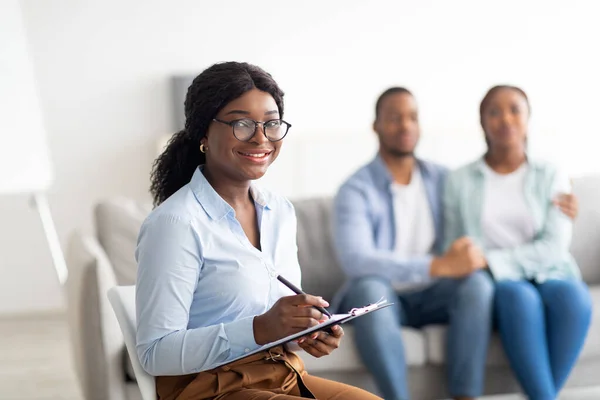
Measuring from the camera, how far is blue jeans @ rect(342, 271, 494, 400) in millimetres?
2930

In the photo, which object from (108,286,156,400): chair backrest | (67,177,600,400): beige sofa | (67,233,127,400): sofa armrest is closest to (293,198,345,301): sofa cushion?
(67,177,600,400): beige sofa

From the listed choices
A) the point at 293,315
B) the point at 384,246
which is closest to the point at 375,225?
the point at 384,246

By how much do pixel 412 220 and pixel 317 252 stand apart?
0.38m

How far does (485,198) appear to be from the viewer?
3.24 m

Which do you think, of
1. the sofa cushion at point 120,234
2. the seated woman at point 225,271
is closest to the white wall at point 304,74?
the sofa cushion at point 120,234

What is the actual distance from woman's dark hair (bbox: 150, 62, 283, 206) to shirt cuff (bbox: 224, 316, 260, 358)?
15.8 inches

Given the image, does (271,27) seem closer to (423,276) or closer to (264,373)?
(423,276)

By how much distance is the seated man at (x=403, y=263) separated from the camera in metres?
2.96

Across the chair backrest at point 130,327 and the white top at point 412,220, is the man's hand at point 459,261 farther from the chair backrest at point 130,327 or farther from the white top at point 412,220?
the chair backrest at point 130,327

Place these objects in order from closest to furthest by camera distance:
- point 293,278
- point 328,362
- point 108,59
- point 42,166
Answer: point 293,278 → point 328,362 → point 42,166 → point 108,59

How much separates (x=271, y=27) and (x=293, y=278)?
3.49m

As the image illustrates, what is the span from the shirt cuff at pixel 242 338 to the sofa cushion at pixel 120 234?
4.88 ft

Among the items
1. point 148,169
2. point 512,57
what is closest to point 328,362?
point 148,169

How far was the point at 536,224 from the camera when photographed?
324 centimetres
